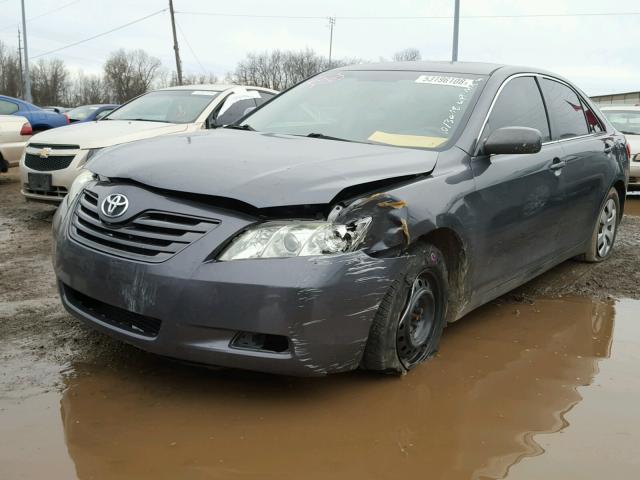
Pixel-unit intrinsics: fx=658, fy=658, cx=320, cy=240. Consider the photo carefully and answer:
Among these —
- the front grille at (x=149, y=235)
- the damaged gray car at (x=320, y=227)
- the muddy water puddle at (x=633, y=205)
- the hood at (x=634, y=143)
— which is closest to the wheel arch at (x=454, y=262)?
the damaged gray car at (x=320, y=227)

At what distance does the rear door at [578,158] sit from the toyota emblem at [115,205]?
113 inches

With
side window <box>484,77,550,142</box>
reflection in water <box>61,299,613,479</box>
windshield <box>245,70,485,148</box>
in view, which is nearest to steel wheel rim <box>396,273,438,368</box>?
reflection in water <box>61,299,613,479</box>

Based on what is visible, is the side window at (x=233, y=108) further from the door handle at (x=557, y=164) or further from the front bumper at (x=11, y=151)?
the door handle at (x=557, y=164)

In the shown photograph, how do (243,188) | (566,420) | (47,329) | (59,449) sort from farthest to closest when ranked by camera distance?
(47,329), (566,420), (243,188), (59,449)

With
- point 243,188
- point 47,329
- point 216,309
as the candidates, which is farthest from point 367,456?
point 47,329

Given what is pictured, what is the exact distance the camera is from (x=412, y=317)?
3.24 m

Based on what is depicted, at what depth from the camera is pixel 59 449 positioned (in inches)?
97.1

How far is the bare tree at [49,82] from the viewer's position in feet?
251

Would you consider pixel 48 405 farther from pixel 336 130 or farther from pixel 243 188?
pixel 336 130

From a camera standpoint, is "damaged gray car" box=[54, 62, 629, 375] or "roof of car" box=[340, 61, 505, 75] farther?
"roof of car" box=[340, 61, 505, 75]

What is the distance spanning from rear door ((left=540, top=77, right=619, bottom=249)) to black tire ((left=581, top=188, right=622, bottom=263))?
20 cm

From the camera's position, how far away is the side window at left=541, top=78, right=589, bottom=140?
15.1 ft

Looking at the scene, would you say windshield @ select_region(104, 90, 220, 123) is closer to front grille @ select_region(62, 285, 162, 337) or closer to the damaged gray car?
the damaged gray car

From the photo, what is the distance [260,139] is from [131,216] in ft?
3.28
